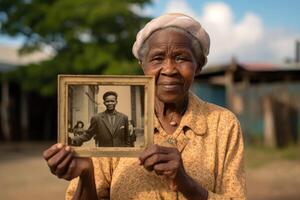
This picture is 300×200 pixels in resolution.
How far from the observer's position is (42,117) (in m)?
20.4

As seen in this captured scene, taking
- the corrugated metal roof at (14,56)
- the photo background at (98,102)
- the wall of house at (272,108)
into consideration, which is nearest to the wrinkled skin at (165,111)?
the photo background at (98,102)

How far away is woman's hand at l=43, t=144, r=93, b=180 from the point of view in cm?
151

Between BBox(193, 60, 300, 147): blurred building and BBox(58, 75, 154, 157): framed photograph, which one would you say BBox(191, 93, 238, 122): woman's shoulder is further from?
BBox(193, 60, 300, 147): blurred building

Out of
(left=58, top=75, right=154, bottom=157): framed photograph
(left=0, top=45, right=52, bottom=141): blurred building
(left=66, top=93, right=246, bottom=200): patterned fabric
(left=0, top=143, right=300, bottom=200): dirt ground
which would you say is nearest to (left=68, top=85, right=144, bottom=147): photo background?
(left=58, top=75, right=154, bottom=157): framed photograph

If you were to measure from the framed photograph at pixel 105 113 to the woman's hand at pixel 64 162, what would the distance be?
50mm

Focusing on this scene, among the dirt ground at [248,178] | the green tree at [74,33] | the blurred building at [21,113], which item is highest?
the green tree at [74,33]

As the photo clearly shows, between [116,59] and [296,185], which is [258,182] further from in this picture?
[116,59]

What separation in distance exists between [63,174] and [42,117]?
1931cm

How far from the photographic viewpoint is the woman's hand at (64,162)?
4.96 ft

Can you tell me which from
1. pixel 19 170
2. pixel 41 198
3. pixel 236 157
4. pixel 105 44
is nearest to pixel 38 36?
pixel 105 44

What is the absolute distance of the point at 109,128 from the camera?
1.64 meters

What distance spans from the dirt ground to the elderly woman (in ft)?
19.1

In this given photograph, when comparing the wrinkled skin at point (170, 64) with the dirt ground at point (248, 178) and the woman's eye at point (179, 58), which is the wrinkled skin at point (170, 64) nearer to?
the woman's eye at point (179, 58)

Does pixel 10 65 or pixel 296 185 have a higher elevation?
pixel 10 65
